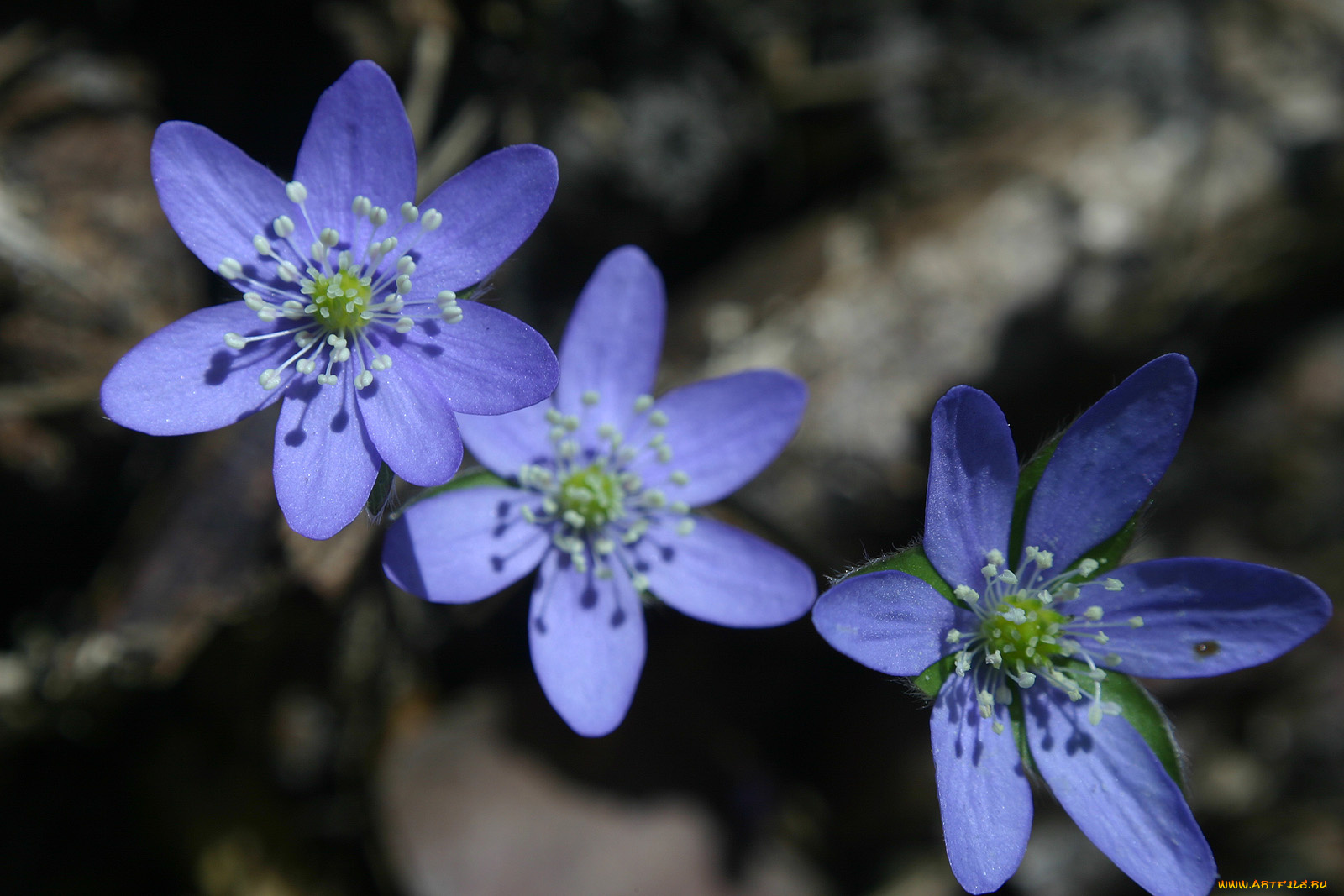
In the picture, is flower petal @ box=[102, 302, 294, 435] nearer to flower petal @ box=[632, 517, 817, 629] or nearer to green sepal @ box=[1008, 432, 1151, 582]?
flower petal @ box=[632, 517, 817, 629]

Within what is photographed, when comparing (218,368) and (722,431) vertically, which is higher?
(218,368)

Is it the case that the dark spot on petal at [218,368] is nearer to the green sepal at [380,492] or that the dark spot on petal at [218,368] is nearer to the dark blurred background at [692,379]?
the green sepal at [380,492]

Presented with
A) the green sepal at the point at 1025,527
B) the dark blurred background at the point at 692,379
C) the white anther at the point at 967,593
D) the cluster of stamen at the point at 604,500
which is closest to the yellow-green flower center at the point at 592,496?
the cluster of stamen at the point at 604,500

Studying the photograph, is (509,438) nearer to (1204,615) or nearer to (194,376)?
(194,376)

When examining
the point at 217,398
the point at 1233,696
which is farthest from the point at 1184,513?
the point at 217,398

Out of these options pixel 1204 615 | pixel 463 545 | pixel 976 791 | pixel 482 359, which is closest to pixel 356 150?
pixel 482 359
